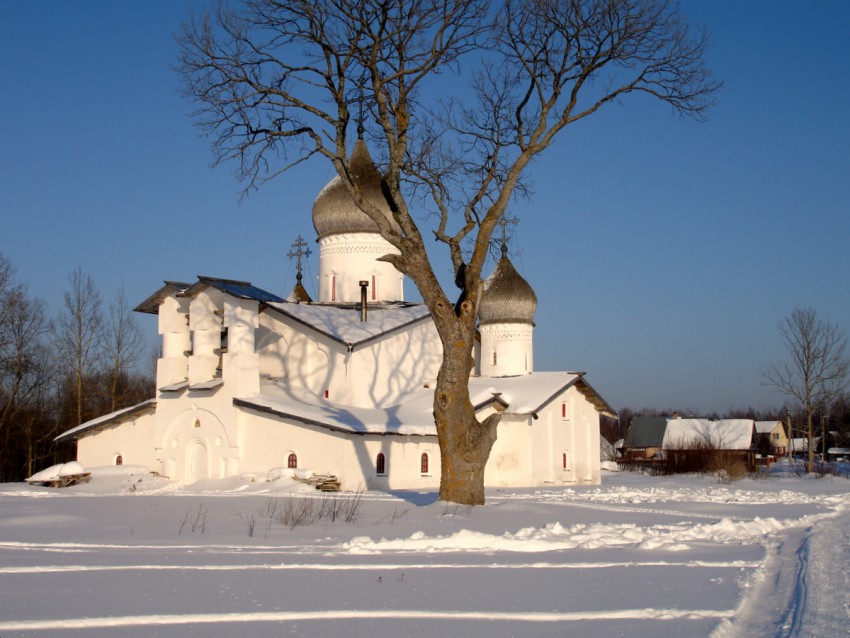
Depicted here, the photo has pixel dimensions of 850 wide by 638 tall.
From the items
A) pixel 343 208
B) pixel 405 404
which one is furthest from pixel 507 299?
pixel 405 404

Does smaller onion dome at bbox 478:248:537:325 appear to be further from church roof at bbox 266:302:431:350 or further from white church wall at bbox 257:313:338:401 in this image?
white church wall at bbox 257:313:338:401

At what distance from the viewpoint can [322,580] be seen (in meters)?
7.24

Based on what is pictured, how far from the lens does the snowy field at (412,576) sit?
18.9ft

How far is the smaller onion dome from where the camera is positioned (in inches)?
1447

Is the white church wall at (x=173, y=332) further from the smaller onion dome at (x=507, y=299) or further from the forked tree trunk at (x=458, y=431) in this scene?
the forked tree trunk at (x=458, y=431)

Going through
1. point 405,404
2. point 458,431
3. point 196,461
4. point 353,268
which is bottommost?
point 196,461

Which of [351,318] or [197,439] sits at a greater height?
[351,318]

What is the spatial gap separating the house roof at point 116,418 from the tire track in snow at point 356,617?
24839 mm

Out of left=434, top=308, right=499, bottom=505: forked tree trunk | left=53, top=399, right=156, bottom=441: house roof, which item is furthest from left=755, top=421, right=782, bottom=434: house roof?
left=434, top=308, right=499, bottom=505: forked tree trunk

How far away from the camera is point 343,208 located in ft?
111

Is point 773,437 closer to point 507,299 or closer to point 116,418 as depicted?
point 507,299

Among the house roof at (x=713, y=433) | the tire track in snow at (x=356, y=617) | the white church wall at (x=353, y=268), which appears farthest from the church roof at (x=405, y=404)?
the house roof at (x=713, y=433)

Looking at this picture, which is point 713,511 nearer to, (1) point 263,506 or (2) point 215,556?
(1) point 263,506

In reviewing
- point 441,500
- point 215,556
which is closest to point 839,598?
point 215,556
